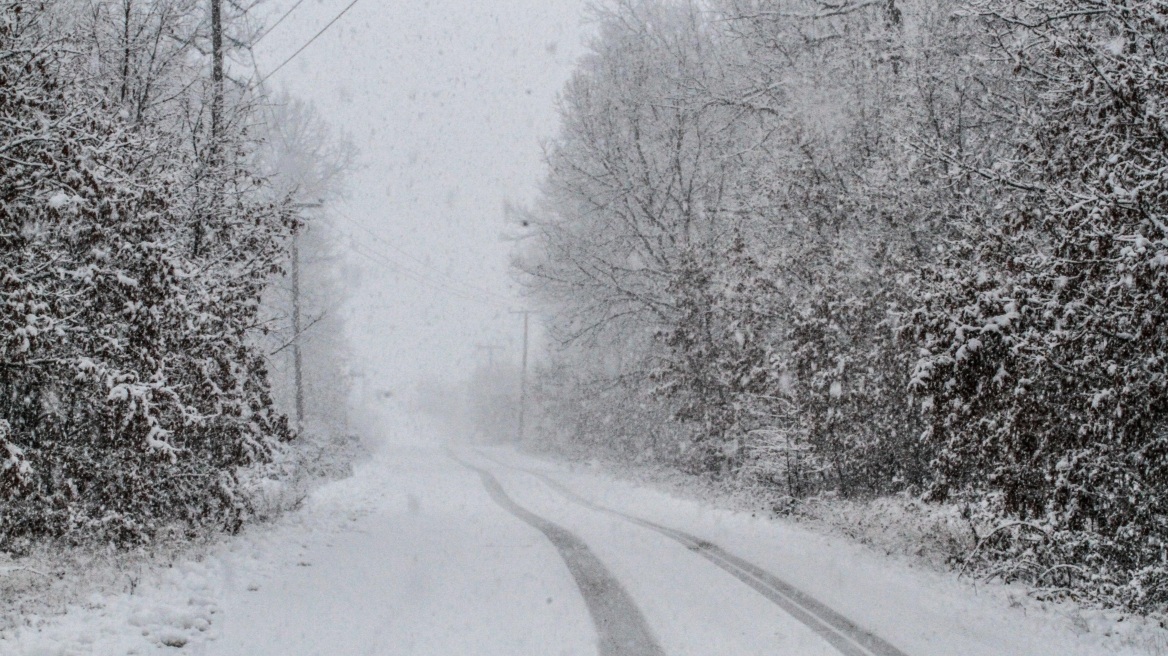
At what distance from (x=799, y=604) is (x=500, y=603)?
3.28 meters

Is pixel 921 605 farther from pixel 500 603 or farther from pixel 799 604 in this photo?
pixel 500 603

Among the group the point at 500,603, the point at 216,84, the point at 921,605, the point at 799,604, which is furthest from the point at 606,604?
the point at 216,84

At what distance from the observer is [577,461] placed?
3206 cm

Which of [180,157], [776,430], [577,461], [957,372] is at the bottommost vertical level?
[577,461]

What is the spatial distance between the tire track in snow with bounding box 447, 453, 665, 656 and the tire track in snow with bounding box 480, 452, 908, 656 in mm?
1625

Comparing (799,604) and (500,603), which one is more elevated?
(799,604)

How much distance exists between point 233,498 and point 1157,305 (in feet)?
35.8

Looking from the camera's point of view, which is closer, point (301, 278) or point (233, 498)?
point (233, 498)

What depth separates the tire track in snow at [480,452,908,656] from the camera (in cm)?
690

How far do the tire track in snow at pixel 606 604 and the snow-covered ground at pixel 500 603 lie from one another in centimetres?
12

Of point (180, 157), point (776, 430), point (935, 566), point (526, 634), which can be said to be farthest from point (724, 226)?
point (526, 634)

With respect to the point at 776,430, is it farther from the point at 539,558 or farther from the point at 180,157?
the point at 180,157

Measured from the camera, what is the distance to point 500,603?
836 cm

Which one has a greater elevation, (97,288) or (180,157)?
(180,157)
